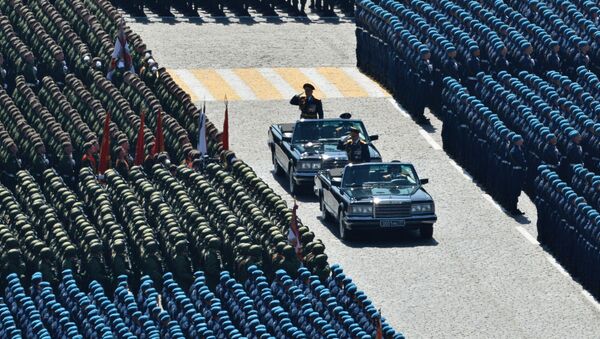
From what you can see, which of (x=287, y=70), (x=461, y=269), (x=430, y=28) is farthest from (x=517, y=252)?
(x=287, y=70)

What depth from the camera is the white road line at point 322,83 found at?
195 feet

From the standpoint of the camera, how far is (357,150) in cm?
5103

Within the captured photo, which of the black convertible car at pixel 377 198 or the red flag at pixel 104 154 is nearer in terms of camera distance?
the red flag at pixel 104 154

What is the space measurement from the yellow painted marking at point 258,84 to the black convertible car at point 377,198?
9.02 m

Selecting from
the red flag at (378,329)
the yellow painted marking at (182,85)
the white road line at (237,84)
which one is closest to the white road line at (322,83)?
the white road line at (237,84)

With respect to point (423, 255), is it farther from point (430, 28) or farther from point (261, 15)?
point (261, 15)

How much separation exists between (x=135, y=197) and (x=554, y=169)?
836 centimetres

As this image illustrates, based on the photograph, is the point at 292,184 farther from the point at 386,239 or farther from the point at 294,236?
the point at 294,236

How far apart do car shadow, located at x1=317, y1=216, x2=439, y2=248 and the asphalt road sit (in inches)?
1.4

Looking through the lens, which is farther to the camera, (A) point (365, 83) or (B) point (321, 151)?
(A) point (365, 83)

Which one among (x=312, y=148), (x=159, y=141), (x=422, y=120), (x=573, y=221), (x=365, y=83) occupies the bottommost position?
(x=365, y=83)

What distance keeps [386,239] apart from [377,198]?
3.42ft

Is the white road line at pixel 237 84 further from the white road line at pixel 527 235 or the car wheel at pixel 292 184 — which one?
the white road line at pixel 527 235

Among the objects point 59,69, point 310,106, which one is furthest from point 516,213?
point 59,69
